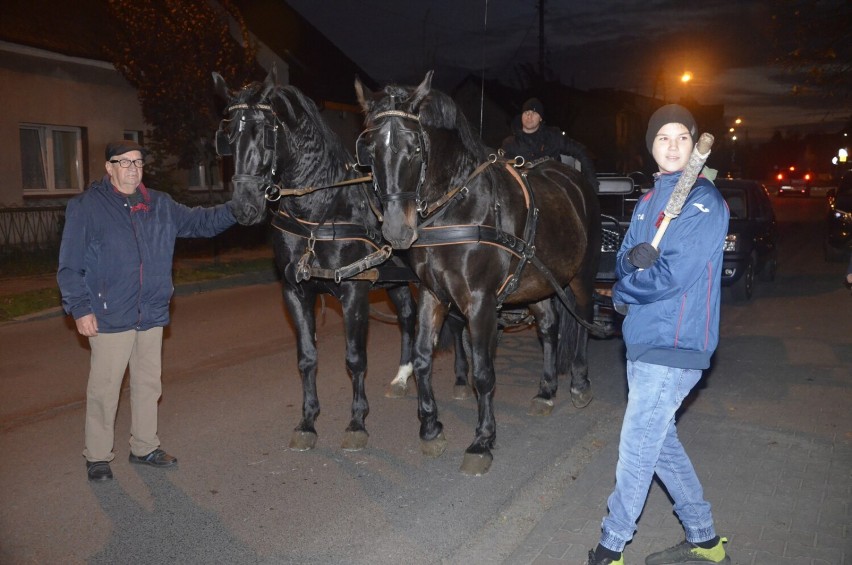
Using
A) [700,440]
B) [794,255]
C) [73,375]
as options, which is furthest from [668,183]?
[794,255]

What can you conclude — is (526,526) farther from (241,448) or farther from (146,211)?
(146,211)

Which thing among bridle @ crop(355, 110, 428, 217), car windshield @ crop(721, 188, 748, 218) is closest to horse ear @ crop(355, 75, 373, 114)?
bridle @ crop(355, 110, 428, 217)

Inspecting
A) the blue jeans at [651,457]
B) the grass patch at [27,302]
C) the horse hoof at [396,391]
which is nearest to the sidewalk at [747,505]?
the blue jeans at [651,457]

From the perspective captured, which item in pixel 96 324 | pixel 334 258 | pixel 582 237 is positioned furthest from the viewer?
pixel 582 237

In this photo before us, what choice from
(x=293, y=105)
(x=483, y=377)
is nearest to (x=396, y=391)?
(x=483, y=377)

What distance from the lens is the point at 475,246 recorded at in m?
4.80

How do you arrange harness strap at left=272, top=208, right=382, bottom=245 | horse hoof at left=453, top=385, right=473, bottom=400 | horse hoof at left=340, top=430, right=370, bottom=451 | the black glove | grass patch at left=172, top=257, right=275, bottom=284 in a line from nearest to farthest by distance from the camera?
the black glove → harness strap at left=272, top=208, right=382, bottom=245 → horse hoof at left=340, top=430, right=370, bottom=451 → horse hoof at left=453, top=385, right=473, bottom=400 → grass patch at left=172, top=257, right=275, bottom=284

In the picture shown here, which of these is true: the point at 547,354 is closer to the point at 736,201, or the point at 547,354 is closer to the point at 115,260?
the point at 115,260

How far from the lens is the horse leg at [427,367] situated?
5180mm

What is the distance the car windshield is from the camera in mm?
12438

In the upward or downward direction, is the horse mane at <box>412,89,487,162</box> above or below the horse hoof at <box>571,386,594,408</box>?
above

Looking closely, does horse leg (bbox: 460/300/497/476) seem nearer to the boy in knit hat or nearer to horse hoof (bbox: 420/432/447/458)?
horse hoof (bbox: 420/432/447/458)

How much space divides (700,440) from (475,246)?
7.91ft

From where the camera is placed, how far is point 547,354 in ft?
21.5
